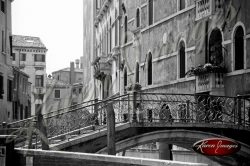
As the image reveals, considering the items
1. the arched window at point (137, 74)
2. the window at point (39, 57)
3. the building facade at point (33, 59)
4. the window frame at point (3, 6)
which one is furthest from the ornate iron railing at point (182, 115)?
the window at point (39, 57)

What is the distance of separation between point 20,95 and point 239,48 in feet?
100

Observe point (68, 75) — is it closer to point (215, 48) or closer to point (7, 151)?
point (215, 48)

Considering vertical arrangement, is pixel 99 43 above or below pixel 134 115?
above

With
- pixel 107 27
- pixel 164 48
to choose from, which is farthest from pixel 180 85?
pixel 107 27

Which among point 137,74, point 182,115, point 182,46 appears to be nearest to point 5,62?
point 137,74

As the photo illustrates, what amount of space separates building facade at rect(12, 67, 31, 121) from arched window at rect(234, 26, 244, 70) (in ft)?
85.1

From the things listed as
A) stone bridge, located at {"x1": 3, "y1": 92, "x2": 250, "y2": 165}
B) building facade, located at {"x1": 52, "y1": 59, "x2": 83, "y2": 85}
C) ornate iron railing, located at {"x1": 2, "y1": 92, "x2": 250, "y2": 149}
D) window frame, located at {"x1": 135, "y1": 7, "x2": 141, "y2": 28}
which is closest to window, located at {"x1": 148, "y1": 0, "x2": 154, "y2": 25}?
window frame, located at {"x1": 135, "y1": 7, "x2": 141, "y2": 28}

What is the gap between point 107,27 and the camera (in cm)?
3841

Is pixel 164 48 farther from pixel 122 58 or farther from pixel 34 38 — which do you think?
pixel 34 38

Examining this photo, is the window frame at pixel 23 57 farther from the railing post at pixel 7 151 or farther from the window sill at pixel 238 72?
the railing post at pixel 7 151

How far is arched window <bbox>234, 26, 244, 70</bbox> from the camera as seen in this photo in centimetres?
1860

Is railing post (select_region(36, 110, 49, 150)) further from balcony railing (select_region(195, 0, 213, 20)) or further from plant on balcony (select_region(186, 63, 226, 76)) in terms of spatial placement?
balcony railing (select_region(195, 0, 213, 20))

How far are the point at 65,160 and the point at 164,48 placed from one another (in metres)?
12.4

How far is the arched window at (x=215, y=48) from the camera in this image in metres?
19.8
